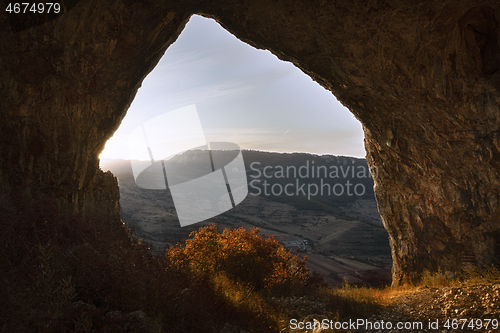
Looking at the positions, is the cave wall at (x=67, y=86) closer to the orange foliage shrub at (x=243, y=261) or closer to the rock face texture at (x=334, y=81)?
the rock face texture at (x=334, y=81)

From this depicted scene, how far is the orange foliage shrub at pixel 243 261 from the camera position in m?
11.3

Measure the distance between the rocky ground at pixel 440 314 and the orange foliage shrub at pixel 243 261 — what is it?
3720mm

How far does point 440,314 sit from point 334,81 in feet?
25.4

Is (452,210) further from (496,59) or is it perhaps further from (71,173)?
(71,173)

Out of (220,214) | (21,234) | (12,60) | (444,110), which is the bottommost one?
(220,214)

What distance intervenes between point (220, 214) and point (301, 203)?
900 inches

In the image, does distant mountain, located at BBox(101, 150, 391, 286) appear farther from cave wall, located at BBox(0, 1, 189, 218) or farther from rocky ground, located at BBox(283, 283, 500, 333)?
rocky ground, located at BBox(283, 283, 500, 333)

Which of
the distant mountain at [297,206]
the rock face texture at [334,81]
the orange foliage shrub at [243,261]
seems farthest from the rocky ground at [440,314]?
the distant mountain at [297,206]

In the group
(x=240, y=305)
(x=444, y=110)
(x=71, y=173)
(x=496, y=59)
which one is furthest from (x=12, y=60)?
(x=496, y=59)

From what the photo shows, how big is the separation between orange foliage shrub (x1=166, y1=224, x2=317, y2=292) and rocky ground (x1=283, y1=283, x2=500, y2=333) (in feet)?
12.2

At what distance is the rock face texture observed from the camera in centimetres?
795

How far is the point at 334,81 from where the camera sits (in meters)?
10.7

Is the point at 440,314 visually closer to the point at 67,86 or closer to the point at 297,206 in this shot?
the point at 67,86

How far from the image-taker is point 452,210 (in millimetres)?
9891
